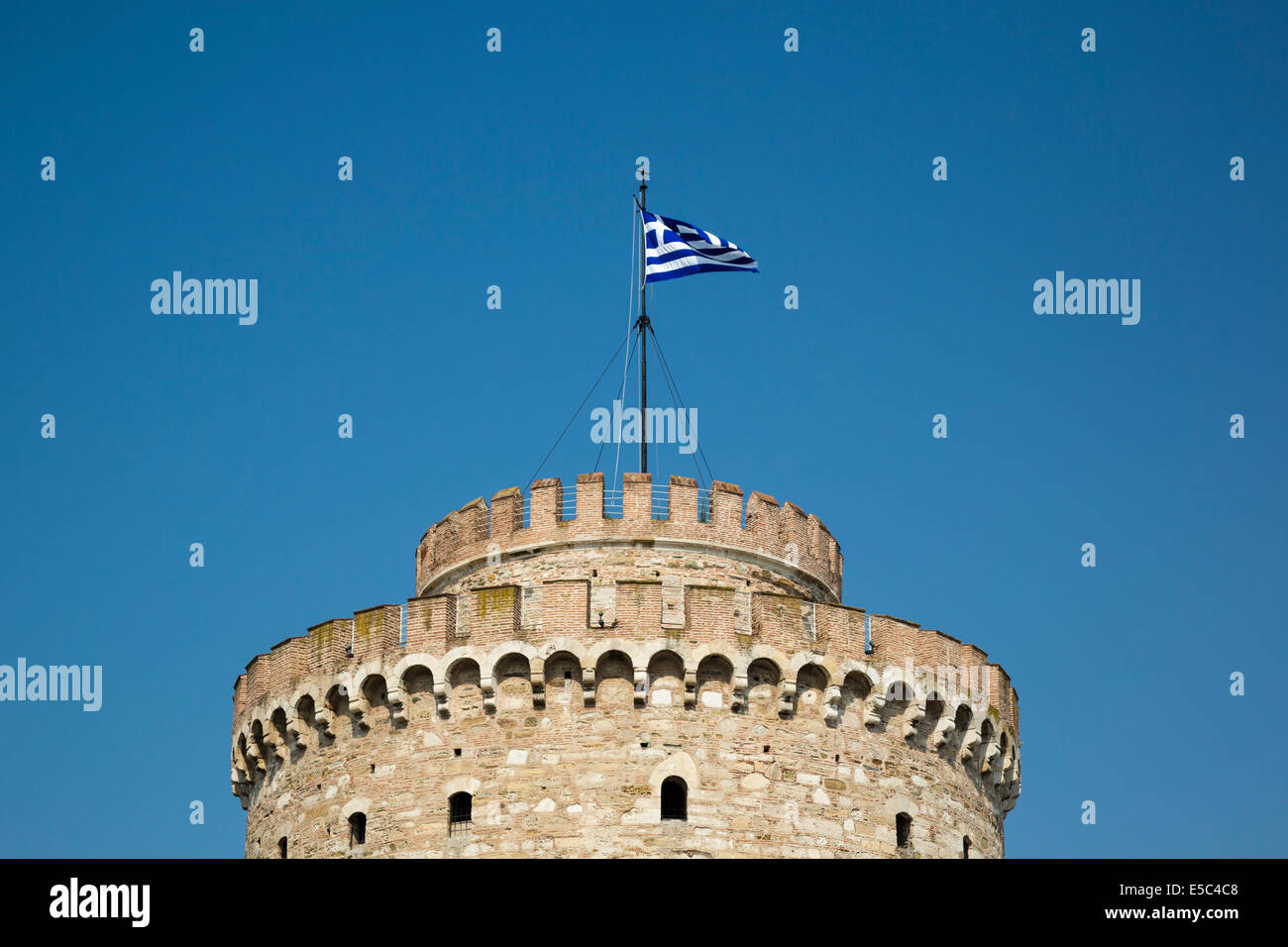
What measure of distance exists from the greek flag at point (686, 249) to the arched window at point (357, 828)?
468 inches

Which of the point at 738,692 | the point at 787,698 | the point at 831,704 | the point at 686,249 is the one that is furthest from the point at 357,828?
the point at 686,249

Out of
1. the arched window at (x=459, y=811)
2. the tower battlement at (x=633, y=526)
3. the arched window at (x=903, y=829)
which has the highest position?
the tower battlement at (x=633, y=526)

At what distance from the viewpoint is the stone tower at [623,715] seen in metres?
34.4

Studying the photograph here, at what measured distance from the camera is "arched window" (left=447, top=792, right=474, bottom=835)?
34.6m

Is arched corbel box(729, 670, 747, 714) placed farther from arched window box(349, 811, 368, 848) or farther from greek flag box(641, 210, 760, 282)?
greek flag box(641, 210, 760, 282)

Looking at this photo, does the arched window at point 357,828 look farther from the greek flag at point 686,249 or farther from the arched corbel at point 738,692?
the greek flag at point 686,249

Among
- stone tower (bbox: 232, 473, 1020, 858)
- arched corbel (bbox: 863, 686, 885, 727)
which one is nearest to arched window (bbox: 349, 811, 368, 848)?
stone tower (bbox: 232, 473, 1020, 858)

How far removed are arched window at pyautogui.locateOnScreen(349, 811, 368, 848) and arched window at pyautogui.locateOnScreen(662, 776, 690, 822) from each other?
493cm

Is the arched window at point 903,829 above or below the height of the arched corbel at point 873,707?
below

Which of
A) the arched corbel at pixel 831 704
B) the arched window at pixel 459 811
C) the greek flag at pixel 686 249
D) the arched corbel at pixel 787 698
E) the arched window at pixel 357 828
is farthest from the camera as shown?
the greek flag at pixel 686 249

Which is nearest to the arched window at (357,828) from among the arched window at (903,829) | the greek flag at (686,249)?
the arched window at (903,829)

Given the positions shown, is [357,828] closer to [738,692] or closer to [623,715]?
[623,715]
